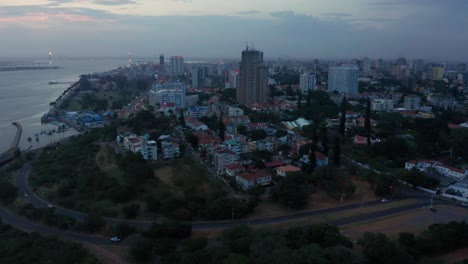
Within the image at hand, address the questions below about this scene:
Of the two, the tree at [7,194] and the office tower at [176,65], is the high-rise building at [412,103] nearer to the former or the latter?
the tree at [7,194]

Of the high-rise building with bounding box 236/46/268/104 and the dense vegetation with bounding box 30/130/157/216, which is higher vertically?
the high-rise building with bounding box 236/46/268/104

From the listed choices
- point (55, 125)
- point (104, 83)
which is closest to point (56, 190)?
point (55, 125)

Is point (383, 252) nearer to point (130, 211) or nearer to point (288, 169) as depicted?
point (288, 169)

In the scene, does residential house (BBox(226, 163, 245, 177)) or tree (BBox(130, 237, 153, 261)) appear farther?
residential house (BBox(226, 163, 245, 177))

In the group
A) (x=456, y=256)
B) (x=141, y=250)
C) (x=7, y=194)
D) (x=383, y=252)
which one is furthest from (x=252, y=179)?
(x=7, y=194)

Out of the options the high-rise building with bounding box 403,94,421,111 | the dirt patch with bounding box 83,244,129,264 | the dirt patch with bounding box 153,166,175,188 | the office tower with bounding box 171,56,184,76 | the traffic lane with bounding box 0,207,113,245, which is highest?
the office tower with bounding box 171,56,184,76

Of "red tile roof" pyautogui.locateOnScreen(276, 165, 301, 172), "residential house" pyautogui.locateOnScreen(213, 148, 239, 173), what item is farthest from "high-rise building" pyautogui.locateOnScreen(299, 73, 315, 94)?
"red tile roof" pyautogui.locateOnScreen(276, 165, 301, 172)

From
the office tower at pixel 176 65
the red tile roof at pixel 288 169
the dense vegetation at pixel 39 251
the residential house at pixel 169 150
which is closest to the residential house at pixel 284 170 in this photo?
the red tile roof at pixel 288 169

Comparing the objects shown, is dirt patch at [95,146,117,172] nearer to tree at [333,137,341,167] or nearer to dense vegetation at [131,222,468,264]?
dense vegetation at [131,222,468,264]

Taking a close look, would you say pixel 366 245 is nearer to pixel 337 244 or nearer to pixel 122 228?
pixel 337 244
